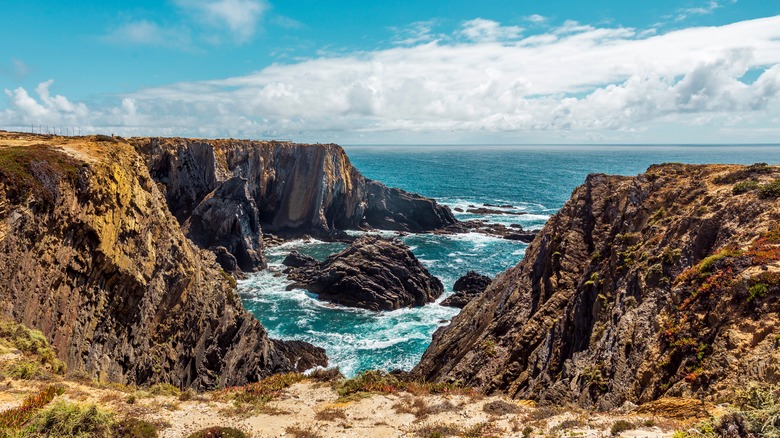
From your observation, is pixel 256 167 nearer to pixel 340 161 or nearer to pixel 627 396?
pixel 340 161

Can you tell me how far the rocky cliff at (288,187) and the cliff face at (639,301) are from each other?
175 feet

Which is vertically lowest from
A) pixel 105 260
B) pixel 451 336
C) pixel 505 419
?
→ pixel 451 336

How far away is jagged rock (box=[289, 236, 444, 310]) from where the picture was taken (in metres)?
56.0

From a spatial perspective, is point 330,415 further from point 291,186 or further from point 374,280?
point 291,186

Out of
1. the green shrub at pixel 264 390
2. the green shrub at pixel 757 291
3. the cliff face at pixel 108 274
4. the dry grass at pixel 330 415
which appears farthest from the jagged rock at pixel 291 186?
the green shrub at pixel 757 291

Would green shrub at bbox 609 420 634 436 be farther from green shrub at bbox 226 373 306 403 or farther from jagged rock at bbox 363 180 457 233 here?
jagged rock at bbox 363 180 457 233

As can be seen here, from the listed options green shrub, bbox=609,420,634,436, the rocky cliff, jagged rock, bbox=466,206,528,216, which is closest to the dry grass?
green shrub, bbox=609,420,634,436

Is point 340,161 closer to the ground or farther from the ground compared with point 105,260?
farther from the ground

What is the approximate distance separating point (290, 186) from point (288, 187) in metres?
0.51

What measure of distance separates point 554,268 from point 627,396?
41.4 ft

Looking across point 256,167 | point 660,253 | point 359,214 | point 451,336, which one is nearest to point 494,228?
point 359,214

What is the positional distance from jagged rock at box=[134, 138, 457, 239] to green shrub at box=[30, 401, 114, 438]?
66.5 meters

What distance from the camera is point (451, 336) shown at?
30984 millimetres

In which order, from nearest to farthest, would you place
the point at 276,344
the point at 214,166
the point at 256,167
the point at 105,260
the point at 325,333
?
the point at 105,260, the point at 276,344, the point at 325,333, the point at 214,166, the point at 256,167
